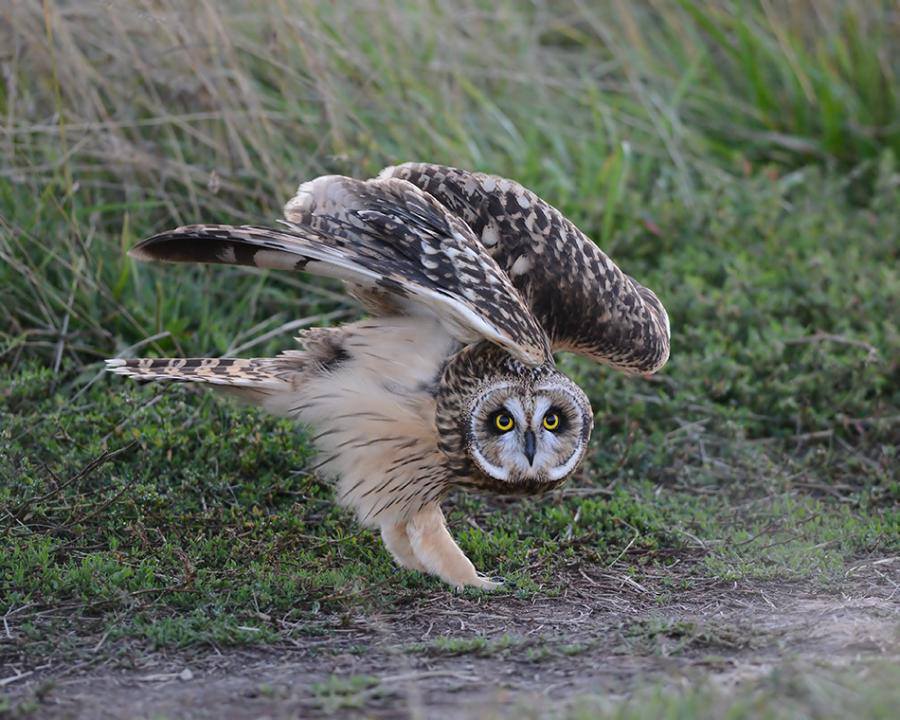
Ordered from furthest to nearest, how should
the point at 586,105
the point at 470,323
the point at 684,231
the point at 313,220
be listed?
1. the point at 586,105
2. the point at 684,231
3. the point at 313,220
4. the point at 470,323

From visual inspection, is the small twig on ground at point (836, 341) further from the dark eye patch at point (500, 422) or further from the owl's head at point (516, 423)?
the dark eye patch at point (500, 422)

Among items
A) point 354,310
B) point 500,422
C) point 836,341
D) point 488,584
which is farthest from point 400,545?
point 836,341

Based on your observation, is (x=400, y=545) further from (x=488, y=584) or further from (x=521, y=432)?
(x=521, y=432)

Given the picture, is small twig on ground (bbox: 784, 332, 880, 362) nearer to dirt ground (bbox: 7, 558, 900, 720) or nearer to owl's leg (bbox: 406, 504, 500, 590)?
dirt ground (bbox: 7, 558, 900, 720)

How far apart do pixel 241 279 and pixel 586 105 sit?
110 inches

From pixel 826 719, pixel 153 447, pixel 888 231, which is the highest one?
pixel 888 231

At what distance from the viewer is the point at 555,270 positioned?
442 cm

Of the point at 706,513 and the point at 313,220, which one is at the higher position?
the point at 313,220

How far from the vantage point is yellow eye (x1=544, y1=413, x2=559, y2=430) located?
402 cm

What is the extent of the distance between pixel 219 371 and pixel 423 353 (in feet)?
2.36

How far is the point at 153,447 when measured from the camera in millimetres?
4852

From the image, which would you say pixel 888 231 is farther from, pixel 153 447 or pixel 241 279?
pixel 153 447

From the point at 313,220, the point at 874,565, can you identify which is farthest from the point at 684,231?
the point at 313,220

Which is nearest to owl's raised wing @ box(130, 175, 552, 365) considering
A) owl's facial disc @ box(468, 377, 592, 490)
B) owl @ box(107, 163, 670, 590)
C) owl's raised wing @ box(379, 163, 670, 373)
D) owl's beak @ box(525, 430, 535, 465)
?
owl @ box(107, 163, 670, 590)
